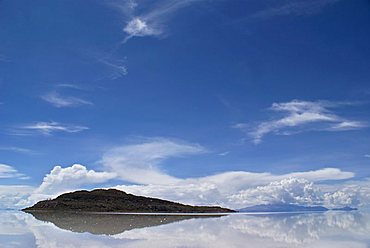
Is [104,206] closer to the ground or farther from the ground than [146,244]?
farther from the ground

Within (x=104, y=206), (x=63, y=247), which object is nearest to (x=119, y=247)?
(x=63, y=247)

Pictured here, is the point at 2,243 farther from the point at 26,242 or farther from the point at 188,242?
the point at 188,242

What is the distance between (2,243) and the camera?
2872 cm

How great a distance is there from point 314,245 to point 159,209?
17111 cm

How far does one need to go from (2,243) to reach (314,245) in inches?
900

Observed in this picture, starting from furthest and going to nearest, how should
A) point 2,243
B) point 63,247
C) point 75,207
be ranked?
point 75,207, point 2,243, point 63,247

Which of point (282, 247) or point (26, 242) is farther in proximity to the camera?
point (26, 242)

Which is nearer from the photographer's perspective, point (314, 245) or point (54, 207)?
point (314, 245)

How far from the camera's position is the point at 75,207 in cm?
18738

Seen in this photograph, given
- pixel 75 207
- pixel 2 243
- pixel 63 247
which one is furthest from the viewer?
pixel 75 207

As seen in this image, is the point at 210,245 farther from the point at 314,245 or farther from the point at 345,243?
the point at 345,243

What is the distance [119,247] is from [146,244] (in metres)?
2.43

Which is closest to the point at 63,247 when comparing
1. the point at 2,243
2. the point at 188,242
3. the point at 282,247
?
the point at 2,243

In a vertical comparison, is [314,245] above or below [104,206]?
below
